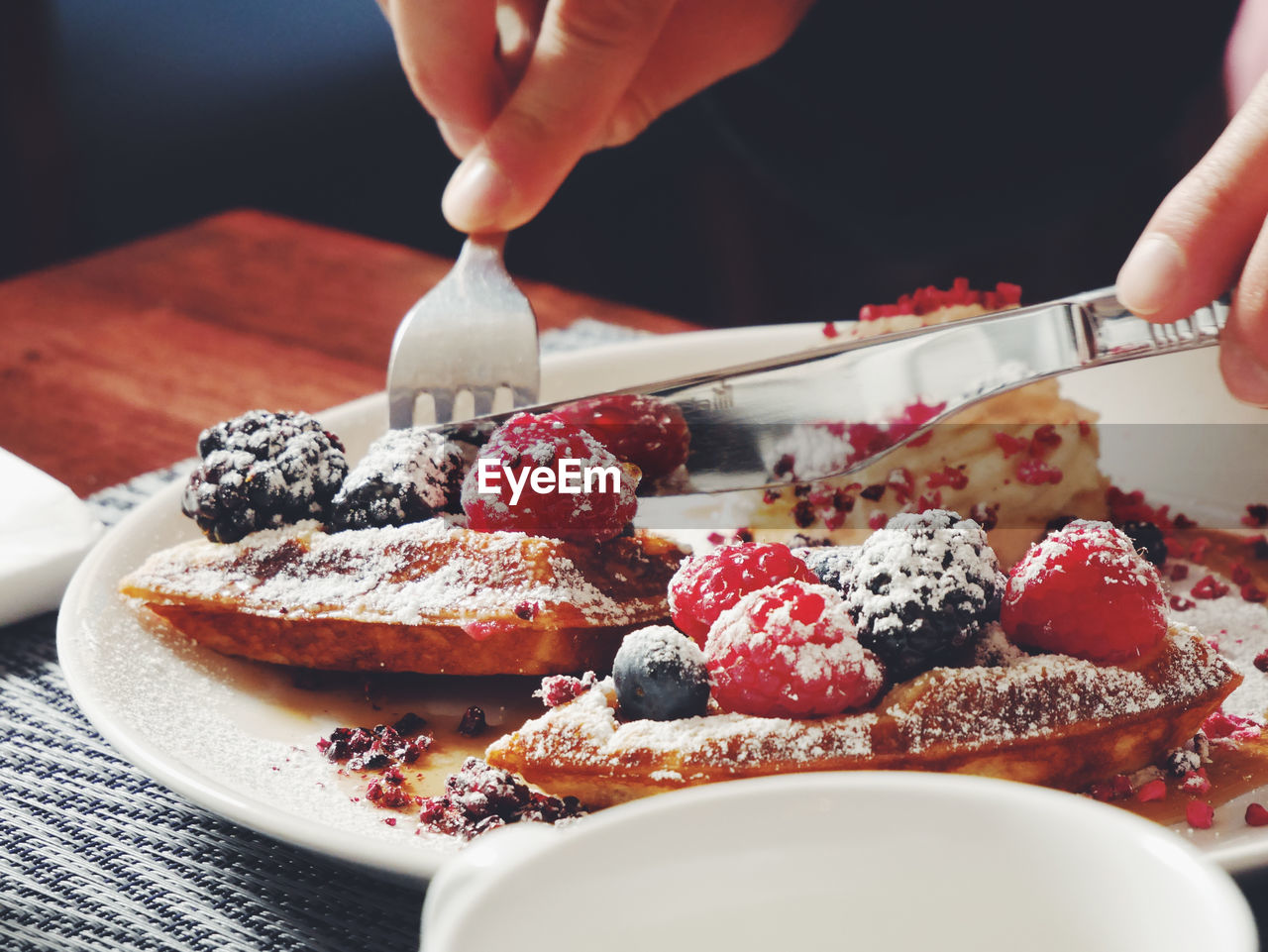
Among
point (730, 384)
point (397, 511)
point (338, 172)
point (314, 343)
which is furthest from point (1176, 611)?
point (338, 172)

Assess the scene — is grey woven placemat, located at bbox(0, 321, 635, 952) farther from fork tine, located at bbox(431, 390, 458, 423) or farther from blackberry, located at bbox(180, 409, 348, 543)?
fork tine, located at bbox(431, 390, 458, 423)

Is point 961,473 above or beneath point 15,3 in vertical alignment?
beneath

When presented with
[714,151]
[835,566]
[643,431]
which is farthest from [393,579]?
[714,151]

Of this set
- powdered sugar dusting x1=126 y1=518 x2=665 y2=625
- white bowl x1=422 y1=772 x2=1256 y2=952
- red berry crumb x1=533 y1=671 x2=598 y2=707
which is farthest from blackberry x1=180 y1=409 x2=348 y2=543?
white bowl x1=422 y1=772 x2=1256 y2=952

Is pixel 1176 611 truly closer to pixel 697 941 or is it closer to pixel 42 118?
pixel 697 941

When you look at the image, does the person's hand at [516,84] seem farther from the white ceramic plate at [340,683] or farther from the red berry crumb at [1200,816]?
the red berry crumb at [1200,816]

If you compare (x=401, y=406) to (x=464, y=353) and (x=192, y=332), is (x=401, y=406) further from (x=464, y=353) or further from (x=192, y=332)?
(x=192, y=332)
